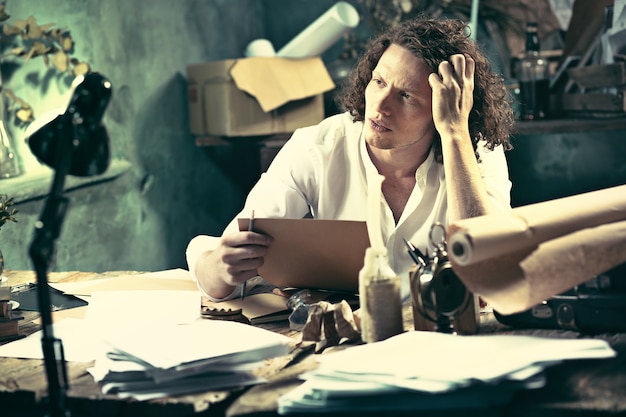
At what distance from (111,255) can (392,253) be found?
5.89 feet

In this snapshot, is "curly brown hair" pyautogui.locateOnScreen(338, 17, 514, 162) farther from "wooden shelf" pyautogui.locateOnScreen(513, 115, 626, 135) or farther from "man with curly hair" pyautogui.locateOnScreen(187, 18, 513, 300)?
"wooden shelf" pyautogui.locateOnScreen(513, 115, 626, 135)

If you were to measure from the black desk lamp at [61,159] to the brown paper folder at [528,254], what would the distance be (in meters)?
0.58

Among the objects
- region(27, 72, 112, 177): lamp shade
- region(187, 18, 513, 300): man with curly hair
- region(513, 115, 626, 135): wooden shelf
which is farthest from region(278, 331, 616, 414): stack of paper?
region(513, 115, 626, 135): wooden shelf

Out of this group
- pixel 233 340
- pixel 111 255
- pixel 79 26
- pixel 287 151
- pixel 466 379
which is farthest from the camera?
pixel 111 255

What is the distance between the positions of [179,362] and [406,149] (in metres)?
1.10

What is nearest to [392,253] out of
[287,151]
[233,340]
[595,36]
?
[287,151]

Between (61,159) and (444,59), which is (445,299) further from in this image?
(444,59)

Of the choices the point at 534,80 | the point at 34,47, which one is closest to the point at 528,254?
the point at 34,47

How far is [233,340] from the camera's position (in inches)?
58.3

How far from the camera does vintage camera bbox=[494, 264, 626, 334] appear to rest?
150 cm

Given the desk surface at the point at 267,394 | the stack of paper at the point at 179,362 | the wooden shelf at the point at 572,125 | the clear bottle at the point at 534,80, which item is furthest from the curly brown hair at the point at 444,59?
the clear bottle at the point at 534,80

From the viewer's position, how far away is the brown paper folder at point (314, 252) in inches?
69.1

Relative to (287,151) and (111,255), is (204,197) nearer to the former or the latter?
(111,255)

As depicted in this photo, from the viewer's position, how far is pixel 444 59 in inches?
87.4
